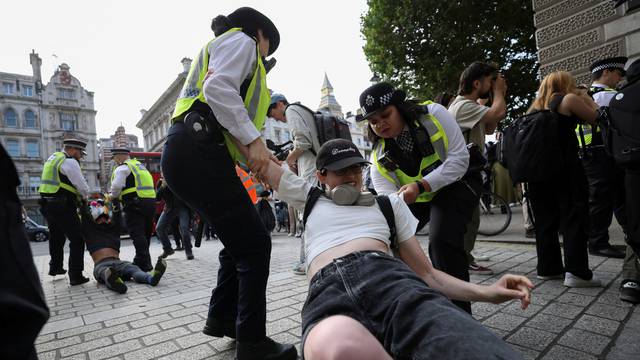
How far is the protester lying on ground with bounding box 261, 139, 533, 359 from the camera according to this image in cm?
117

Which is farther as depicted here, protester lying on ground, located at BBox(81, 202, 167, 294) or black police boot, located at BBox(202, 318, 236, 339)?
protester lying on ground, located at BBox(81, 202, 167, 294)

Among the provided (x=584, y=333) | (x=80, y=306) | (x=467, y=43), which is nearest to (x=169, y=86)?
(x=467, y=43)

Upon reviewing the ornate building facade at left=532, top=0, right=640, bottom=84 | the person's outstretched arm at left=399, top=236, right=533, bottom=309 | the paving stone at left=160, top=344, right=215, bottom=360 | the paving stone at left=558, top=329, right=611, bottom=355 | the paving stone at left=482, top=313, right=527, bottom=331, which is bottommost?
the paving stone at left=482, top=313, right=527, bottom=331

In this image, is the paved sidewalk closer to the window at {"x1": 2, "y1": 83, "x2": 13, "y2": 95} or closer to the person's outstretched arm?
the person's outstretched arm

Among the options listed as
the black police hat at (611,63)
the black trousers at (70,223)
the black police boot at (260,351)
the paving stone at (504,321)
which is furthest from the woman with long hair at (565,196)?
the black trousers at (70,223)

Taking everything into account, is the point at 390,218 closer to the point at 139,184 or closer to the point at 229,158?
the point at 229,158

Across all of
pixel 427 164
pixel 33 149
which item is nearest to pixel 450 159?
pixel 427 164

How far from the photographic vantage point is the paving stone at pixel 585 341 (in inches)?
78.1

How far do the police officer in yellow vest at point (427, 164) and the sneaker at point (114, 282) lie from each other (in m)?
3.46

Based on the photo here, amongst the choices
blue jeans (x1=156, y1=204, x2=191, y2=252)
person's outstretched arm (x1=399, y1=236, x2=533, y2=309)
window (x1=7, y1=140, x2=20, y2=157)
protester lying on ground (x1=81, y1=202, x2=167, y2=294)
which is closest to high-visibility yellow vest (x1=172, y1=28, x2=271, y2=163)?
person's outstretched arm (x1=399, y1=236, x2=533, y2=309)

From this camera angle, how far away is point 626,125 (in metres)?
2.45

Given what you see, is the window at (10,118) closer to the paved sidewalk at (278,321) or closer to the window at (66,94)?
the window at (66,94)

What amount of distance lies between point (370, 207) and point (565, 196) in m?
2.55

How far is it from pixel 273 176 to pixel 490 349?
4.20ft
